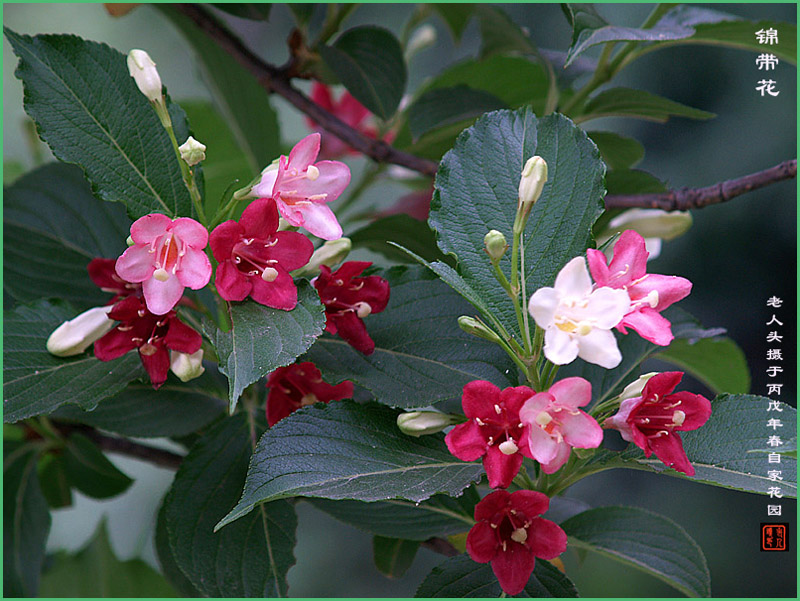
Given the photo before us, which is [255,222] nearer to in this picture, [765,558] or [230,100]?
[230,100]

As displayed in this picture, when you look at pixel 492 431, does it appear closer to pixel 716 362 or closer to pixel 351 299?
pixel 351 299

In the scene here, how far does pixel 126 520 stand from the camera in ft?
4.63

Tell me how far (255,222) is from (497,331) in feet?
Result: 0.53

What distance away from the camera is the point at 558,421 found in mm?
374

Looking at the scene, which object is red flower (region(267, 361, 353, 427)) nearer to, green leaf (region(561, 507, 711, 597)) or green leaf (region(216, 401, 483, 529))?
green leaf (region(216, 401, 483, 529))

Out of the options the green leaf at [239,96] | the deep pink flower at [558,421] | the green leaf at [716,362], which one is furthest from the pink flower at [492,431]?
the green leaf at [239,96]

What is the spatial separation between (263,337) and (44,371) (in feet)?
0.58

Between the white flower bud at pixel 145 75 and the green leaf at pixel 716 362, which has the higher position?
the white flower bud at pixel 145 75

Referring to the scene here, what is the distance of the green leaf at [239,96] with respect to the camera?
73cm

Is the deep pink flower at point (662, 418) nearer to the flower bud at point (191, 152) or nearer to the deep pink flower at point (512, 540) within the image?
the deep pink flower at point (512, 540)

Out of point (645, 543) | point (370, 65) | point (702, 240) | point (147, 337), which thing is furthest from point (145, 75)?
point (702, 240)

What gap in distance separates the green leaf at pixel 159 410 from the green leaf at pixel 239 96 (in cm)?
28

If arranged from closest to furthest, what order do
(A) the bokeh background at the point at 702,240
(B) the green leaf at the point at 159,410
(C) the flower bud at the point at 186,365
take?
1. (C) the flower bud at the point at 186,365
2. (B) the green leaf at the point at 159,410
3. (A) the bokeh background at the point at 702,240

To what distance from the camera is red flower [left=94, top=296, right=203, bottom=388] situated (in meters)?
0.46
